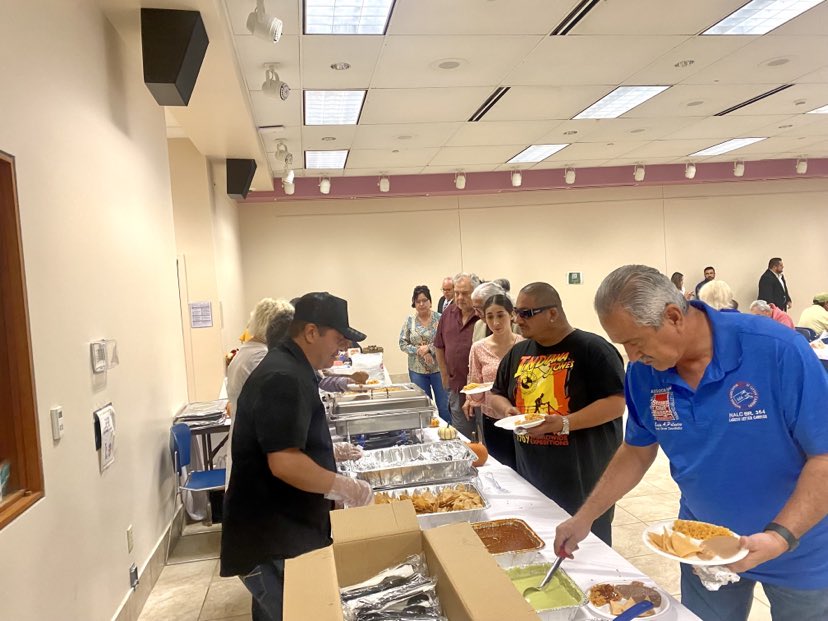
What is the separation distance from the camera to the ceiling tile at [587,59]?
373 centimetres

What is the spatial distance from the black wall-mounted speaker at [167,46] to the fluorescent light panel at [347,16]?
0.73 metres

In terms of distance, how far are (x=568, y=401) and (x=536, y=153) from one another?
5706mm

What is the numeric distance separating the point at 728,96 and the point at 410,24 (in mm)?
3390

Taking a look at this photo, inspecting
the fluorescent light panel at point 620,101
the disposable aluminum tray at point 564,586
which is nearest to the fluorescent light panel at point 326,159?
the fluorescent light panel at point 620,101

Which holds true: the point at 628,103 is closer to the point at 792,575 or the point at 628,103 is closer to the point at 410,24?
the point at 410,24

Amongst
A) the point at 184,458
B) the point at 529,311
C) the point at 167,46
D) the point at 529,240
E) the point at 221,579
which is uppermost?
the point at 167,46

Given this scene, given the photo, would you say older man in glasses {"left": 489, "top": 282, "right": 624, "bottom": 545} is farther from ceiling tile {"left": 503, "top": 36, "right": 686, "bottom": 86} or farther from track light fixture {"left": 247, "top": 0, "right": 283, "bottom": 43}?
ceiling tile {"left": 503, "top": 36, "right": 686, "bottom": 86}

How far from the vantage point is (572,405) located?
212 cm

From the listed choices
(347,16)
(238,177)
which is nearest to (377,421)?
(347,16)

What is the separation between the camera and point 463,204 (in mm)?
8969

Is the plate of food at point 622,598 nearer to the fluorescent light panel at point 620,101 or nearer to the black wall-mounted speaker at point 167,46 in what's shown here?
the black wall-mounted speaker at point 167,46

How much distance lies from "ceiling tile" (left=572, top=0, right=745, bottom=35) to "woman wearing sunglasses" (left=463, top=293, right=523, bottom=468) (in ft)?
5.69

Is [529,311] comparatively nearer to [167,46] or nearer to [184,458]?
[167,46]

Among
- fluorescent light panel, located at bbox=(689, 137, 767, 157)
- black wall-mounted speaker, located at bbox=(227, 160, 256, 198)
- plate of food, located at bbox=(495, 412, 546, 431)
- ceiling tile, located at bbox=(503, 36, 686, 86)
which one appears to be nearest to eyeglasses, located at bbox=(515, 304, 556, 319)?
plate of food, located at bbox=(495, 412, 546, 431)
